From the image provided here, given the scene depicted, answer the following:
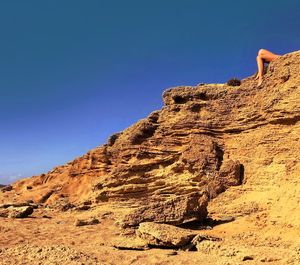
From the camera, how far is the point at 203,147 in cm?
1648

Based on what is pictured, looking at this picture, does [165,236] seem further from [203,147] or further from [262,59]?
[262,59]

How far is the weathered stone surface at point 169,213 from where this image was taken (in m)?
11.8

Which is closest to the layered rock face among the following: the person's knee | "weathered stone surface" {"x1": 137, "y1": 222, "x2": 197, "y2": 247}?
the person's knee

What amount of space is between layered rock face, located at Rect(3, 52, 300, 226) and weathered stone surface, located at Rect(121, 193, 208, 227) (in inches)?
1.1

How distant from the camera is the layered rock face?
13.6m

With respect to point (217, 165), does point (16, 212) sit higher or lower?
lower

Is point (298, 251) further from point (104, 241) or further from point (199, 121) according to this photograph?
point (199, 121)

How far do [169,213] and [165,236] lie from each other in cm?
225

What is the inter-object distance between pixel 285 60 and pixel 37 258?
10982 mm

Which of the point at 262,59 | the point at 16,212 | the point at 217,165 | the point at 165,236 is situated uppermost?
the point at 262,59

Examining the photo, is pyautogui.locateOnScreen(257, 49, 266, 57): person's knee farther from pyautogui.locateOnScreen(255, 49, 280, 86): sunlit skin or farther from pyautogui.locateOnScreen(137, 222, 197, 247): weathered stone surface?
pyautogui.locateOnScreen(137, 222, 197, 247): weathered stone surface

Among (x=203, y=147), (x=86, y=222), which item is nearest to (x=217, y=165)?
(x=203, y=147)

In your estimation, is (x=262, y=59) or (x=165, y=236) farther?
(x=262, y=59)

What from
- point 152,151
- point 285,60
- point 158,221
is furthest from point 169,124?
point 158,221
